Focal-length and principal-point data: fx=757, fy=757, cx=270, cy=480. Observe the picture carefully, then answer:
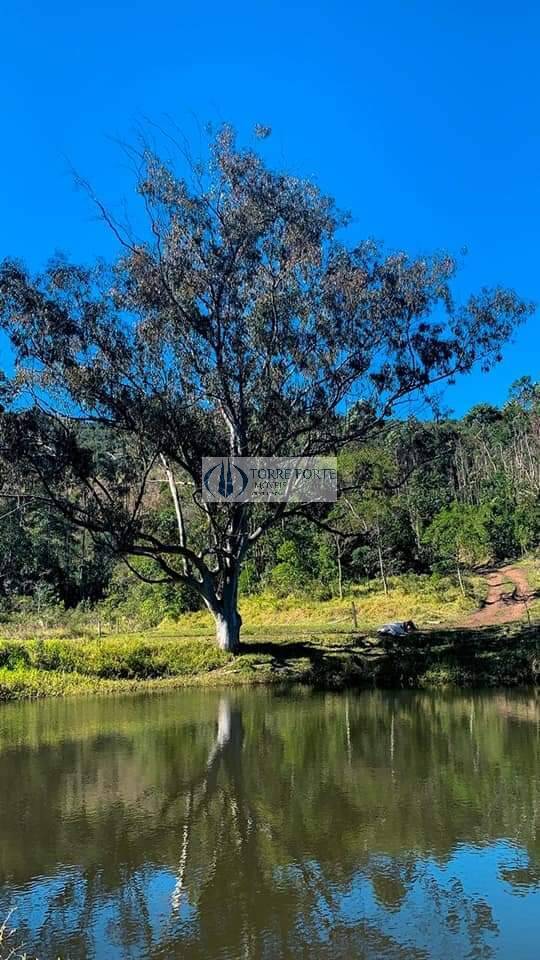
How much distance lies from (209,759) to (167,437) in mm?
10305

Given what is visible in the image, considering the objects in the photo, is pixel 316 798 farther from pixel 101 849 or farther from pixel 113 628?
pixel 113 628

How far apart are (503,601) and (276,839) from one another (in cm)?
2041

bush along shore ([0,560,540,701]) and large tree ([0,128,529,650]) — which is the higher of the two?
large tree ([0,128,529,650])

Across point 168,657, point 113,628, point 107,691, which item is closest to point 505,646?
point 168,657

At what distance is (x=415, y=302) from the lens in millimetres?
20250

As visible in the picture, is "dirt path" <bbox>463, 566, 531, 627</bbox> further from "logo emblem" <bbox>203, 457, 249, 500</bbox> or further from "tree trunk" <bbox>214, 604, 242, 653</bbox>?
"logo emblem" <bbox>203, 457, 249, 500</bbox>

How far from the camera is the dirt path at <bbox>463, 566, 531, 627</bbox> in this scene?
23.2 m

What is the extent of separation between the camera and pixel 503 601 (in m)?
25.7

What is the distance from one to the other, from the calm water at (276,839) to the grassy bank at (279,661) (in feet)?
15.6

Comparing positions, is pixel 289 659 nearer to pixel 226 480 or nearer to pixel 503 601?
pixel 226 480

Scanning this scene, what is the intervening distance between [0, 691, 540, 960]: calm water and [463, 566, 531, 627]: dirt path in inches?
422

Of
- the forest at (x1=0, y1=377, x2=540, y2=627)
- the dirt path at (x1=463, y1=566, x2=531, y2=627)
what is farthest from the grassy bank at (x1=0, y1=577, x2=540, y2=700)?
the forest at (x1=0, y1=377, x2=540, y2=627)

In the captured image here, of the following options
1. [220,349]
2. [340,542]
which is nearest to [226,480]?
[220,349]

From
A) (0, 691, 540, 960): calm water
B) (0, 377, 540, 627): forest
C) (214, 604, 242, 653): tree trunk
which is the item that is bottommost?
(0, 691, 540, 960): calm water
